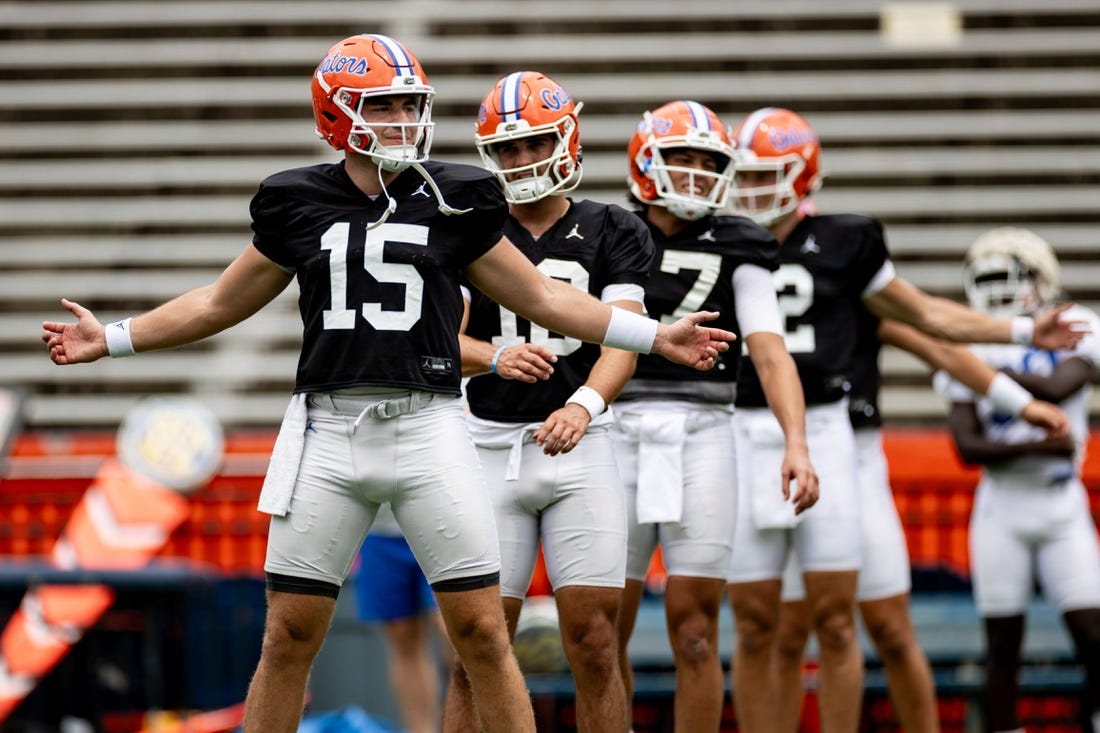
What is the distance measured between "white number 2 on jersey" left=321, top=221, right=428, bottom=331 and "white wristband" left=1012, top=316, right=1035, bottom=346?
2.66 metres

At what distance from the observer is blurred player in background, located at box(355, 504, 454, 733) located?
681 cm

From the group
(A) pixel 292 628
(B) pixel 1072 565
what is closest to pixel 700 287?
(A) pixel 292 628

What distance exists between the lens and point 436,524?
→ 13.5 ft

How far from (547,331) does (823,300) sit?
134 cm

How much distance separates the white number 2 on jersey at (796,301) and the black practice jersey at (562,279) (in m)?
1.06

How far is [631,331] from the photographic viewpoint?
4273 mm

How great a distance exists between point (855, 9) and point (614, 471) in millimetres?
8198

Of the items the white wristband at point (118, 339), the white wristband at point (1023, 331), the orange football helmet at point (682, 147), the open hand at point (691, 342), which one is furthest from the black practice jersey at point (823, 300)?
the white wristband at point (118, 339)

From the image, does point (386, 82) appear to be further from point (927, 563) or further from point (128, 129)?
point (128, 129)

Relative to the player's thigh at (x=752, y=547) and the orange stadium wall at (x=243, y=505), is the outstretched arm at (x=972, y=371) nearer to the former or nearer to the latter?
the player's thigh at (x=752, y=547)

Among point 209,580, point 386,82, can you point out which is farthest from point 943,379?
point 386,82

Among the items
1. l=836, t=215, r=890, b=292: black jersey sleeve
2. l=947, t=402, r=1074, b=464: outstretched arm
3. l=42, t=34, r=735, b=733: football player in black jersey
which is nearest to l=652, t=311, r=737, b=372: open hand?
l=42, t=34, r=735, b=733: football player in black jersey

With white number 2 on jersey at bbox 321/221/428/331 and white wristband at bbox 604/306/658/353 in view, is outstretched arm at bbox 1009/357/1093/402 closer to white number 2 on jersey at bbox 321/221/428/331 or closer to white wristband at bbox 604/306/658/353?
white wristband at bbox 604/306/658/353

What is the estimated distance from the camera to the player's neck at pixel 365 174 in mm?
4184
